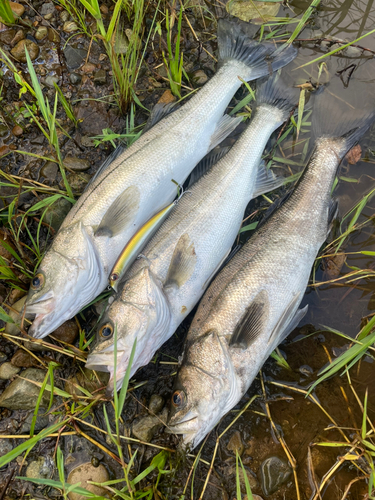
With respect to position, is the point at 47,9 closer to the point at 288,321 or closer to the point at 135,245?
the point at 135,245

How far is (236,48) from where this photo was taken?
350 cm

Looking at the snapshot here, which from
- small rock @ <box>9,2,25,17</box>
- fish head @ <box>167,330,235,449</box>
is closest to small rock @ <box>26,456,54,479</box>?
fish head @ <box>167,330,235,449</box>

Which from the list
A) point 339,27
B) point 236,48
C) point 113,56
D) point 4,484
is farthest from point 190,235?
point 339,27

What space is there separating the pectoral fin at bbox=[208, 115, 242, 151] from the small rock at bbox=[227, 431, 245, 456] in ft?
9.11

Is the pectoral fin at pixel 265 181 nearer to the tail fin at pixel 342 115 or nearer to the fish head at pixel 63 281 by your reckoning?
the tail fin at pixel 342 115

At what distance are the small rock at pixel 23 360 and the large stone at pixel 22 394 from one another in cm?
10

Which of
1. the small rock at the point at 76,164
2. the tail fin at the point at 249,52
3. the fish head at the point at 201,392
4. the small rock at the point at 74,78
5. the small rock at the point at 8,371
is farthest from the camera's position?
the small rock at the point at 74,78

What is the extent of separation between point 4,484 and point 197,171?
135 inches

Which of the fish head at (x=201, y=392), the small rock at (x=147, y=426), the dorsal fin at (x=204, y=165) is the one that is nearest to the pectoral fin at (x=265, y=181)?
the dorsal fin at (x=204, y=165)

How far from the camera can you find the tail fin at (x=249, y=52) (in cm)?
349

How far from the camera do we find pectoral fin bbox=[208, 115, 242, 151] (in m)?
3.42

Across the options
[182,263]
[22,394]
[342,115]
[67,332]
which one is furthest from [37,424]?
[342,115]

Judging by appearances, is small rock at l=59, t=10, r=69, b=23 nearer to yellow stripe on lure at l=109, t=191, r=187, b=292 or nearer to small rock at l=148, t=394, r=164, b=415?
yellow stripe on lure at l=109, t=191, r=187, b=292

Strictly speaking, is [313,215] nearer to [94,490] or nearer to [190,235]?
[190,235]
